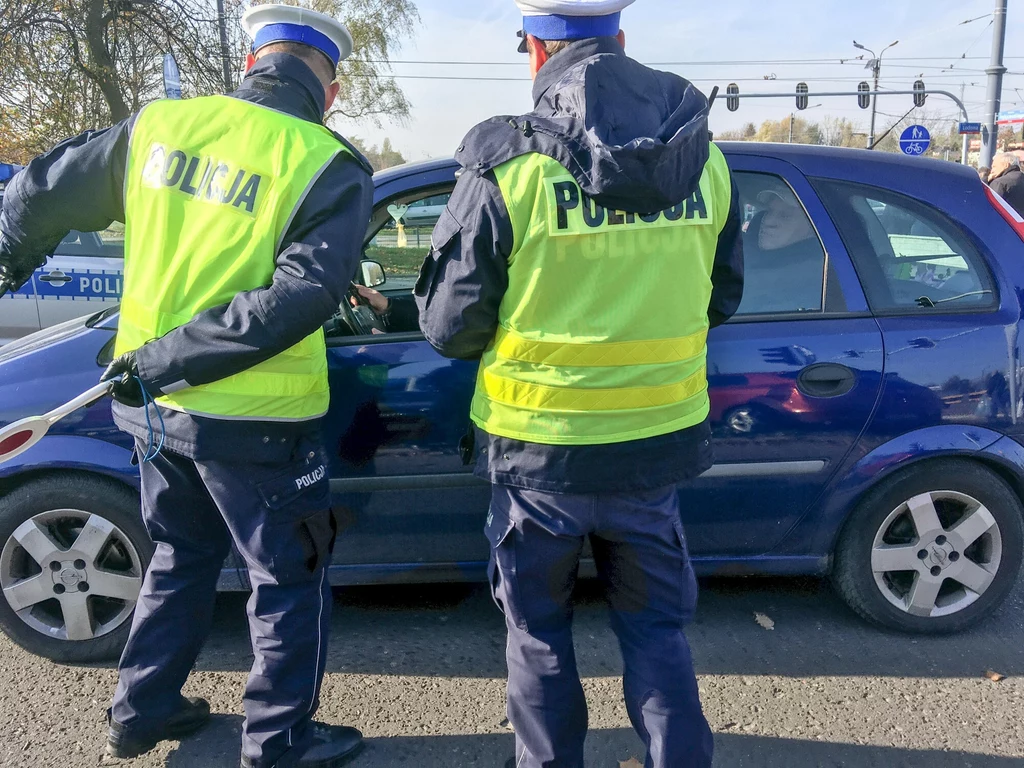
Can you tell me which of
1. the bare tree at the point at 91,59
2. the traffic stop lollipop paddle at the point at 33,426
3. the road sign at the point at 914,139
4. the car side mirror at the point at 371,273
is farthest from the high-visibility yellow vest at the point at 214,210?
the road sign at the point at 914,139

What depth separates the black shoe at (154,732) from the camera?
2336 mm

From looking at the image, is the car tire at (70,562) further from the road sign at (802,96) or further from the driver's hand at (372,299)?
the road sign at (802,96)

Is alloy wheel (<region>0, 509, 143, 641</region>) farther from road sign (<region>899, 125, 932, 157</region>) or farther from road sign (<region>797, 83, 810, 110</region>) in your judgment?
road sign (<region>797, 83, 810, 110</region>)

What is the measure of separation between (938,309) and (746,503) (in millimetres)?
933

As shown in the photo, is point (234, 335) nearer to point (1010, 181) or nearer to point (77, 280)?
point (77, 280)

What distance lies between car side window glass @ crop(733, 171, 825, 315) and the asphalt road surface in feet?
4.00

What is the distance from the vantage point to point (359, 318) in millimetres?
2801

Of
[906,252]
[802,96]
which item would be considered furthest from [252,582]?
[802,96]

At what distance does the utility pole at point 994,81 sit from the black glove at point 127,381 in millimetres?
14265

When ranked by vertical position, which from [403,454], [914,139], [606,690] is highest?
[914,139]

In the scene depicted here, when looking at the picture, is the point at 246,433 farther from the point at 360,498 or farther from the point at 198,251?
the point at 360,498

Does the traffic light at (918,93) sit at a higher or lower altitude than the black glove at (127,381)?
higher

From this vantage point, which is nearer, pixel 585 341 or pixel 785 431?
pixel 585 341

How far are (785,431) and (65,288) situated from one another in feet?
19.7
